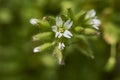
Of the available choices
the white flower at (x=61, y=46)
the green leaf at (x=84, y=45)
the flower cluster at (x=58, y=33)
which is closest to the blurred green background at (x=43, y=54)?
the green leaf at (x=84, y=45)

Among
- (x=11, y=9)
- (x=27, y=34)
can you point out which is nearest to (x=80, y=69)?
(x=27, y=34)

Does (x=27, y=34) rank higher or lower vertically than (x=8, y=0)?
lower

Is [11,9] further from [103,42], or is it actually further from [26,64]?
[103,42]

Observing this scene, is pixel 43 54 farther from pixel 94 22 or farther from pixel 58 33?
pixel 58 33

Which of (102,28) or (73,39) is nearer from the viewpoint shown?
(73,39)

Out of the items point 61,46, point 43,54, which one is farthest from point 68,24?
point 43,54

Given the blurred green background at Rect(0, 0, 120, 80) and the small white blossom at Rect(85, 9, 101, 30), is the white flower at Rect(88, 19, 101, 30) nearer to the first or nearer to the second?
the small white blossom at Rect(85, 9, 101, 30)

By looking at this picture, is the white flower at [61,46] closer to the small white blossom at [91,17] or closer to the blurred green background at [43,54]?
the small white blossom at [91,17]

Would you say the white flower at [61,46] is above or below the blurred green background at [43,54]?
below

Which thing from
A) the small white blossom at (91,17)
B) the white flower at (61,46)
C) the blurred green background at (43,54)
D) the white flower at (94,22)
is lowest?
the white flower at (61,46)
